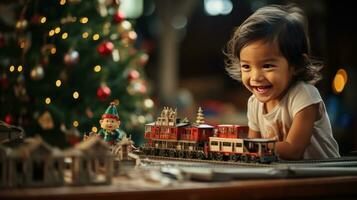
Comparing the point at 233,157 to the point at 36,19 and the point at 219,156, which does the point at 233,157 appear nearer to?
the point at 219,156

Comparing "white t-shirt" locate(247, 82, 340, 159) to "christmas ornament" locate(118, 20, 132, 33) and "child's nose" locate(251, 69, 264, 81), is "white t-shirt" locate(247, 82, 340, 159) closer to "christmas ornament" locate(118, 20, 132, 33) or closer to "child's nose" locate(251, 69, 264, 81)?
"child's nose" locate(251, 69, 264, 81)

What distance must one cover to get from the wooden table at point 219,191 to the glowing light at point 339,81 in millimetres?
6580

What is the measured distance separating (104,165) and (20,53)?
270 centimetres

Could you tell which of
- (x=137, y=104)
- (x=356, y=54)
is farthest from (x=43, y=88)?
(x=356, y=54)

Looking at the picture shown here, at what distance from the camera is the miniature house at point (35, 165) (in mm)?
1568

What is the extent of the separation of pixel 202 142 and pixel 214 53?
11667 mm

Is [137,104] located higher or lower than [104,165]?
Answer: higher

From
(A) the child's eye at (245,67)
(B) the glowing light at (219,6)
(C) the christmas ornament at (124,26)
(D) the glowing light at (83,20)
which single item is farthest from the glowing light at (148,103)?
(B) the glowing light at (219,6)

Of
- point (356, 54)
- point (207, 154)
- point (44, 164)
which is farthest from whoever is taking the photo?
point (356, 54)

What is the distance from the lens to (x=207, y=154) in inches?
87.0

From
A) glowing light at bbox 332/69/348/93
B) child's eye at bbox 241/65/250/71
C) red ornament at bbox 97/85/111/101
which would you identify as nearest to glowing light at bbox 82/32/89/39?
red ornament at bbox 97/85/111/101

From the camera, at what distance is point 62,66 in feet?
14.4

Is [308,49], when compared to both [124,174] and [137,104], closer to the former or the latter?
[124,174]

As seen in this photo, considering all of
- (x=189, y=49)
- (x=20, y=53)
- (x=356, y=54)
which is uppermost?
(x=189, y=49)
